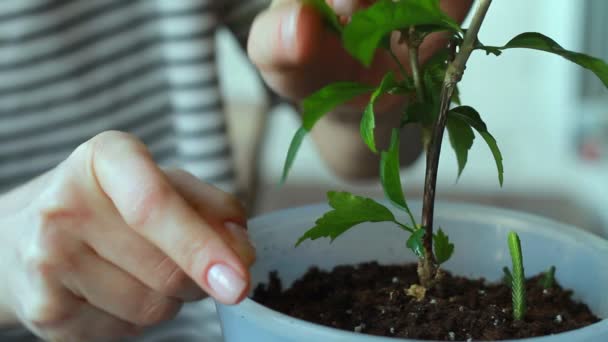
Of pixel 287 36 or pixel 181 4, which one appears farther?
pixel 181 4

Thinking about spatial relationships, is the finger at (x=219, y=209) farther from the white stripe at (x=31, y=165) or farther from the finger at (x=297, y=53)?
the white stripe at (x=31, y=165)

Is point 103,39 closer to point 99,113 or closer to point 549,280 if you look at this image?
point 99,113

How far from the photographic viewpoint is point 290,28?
0.37 meters

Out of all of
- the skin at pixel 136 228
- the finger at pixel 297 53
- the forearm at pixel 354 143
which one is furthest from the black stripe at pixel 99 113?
the finger at pixel 297 53

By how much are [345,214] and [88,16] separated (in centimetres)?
65

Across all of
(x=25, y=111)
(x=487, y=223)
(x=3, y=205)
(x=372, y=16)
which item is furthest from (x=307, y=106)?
(x=25, y=111)

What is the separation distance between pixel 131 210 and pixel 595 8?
1.28 metres

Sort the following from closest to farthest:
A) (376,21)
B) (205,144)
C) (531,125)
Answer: (376,21) → (205,144) → (531,125)

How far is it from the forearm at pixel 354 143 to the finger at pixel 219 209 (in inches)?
11.9

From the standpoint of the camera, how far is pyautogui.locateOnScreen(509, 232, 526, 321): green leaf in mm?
350

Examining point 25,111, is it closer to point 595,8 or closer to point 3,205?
point 3,205

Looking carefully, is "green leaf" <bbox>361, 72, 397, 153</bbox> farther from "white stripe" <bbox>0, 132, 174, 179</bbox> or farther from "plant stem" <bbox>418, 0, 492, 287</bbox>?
"white stripe" <bbox>0, 132, 174, 179</bbox>

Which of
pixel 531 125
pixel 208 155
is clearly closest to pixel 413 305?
pixel 208 155

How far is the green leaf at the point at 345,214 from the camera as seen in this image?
0.35 meters
